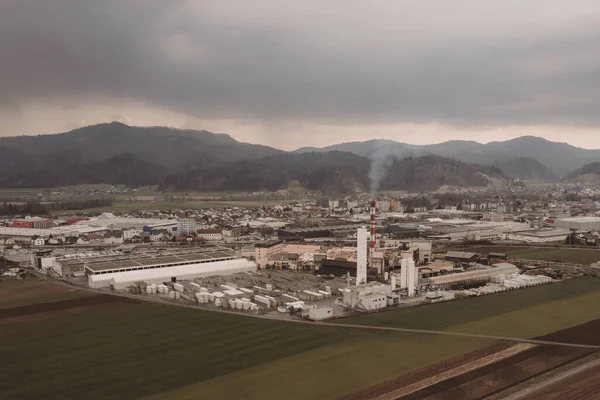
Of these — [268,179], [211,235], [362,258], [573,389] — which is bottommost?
[573,389]

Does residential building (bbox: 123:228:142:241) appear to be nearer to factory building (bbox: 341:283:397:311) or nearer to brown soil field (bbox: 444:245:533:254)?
brown soil field (bbox: 444:245:533:254)

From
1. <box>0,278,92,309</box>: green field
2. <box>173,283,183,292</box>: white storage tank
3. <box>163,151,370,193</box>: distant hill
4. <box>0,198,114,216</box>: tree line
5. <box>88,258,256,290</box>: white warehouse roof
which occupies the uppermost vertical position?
→ <box>163,151,370,193</box>: distant hill

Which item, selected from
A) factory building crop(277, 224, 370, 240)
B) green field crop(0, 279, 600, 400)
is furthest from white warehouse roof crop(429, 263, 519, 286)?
factory building crop(277, 224, 370, 240)

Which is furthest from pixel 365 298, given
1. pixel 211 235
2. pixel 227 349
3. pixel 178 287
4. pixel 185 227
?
pixel 185 227

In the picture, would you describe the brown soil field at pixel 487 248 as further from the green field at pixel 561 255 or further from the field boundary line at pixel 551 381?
the field boundary line at pixel 551 381

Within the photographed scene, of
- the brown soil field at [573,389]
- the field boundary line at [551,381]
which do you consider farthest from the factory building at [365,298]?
the brown soil field at [573,389]

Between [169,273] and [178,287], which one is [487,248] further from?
[178,287]

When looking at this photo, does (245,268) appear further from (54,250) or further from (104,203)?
(104,203)
